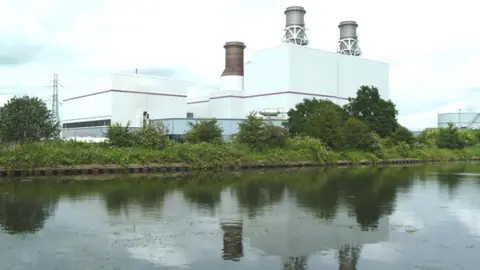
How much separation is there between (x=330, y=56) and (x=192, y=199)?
54637mm

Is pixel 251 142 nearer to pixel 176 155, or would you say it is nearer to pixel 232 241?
pixel 176 155

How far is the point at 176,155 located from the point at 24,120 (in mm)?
10410

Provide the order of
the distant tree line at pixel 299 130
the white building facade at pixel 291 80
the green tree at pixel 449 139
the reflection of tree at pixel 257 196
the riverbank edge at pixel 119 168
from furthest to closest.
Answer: the white building facade at pixel 291 80 → the green tree at pixel 449 139 → the distant tree line at pixel 299 130 → the riverbank edge at pixel 119 168 → the reflection of tree at pixel 257 196

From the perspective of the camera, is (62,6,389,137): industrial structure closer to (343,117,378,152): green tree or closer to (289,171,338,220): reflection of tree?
(343,117,378,152): green tree

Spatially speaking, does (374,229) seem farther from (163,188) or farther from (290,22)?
(290,22)

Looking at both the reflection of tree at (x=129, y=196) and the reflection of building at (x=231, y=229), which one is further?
the reflection of tree at (x=129, y=196)

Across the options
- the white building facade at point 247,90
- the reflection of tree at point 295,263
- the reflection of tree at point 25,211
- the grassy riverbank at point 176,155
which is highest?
the white building facade at point 247,90

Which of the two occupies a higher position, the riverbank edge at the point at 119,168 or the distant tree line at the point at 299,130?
the distant tree line at the point at 299,130

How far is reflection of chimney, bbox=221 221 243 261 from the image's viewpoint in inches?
308

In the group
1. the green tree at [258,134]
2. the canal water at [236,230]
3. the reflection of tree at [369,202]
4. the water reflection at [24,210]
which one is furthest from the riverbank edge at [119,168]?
the reflection of tree at [369,202]

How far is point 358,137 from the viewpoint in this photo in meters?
46.4

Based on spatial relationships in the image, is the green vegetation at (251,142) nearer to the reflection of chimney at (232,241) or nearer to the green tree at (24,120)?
the green tree at (24,120)

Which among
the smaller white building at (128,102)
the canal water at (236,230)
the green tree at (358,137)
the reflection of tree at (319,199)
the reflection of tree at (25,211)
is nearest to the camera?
the canal water at (236,230)

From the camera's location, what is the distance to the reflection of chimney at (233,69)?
65.5m
